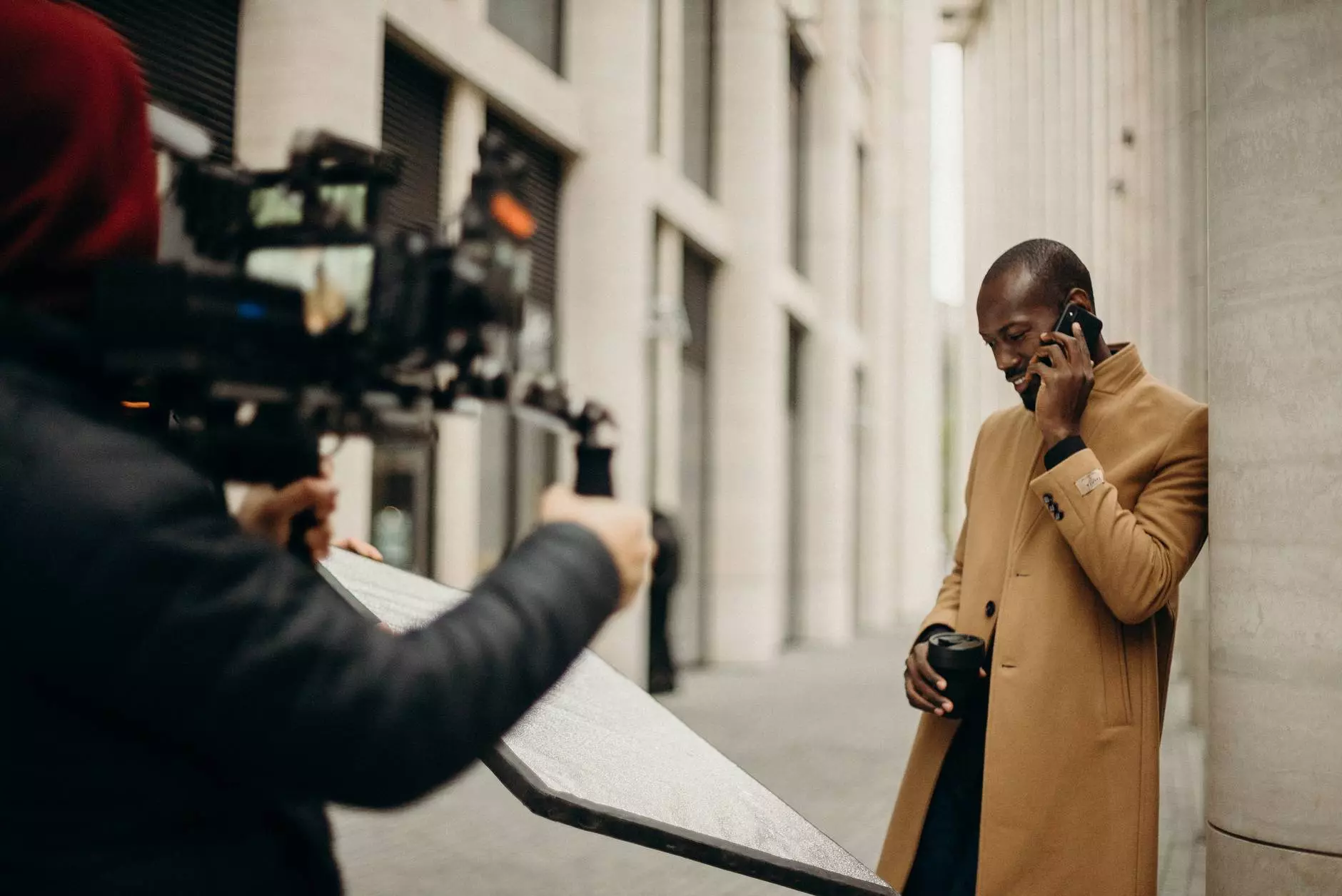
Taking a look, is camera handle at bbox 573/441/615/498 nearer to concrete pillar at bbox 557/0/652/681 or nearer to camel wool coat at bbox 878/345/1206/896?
camel wool coat at bbox 878/345/1206/896

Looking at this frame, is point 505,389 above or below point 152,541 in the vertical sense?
above

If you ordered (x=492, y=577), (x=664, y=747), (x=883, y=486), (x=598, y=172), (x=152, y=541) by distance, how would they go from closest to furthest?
(x=152, y=541), (x=492, y=577), (x=664, y=747), (x=598, y=172), (x=883, y=486)

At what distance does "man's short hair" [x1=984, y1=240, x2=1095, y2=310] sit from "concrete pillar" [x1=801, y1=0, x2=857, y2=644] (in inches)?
710

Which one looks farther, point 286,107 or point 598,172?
point 598,172

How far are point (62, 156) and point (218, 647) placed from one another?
1.36 ft

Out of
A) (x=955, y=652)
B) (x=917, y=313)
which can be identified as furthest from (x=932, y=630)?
(x=917, y=313)

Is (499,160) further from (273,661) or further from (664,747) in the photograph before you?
(664,747)

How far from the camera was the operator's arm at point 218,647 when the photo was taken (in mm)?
975

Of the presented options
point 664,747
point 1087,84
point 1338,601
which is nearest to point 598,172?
point 1087,84

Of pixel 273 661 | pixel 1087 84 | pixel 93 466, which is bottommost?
pixel 273 661

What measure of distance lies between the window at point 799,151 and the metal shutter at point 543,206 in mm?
8537

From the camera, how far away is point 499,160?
4.68ft

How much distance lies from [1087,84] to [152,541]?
13.4m

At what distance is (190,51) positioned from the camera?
7594mm
